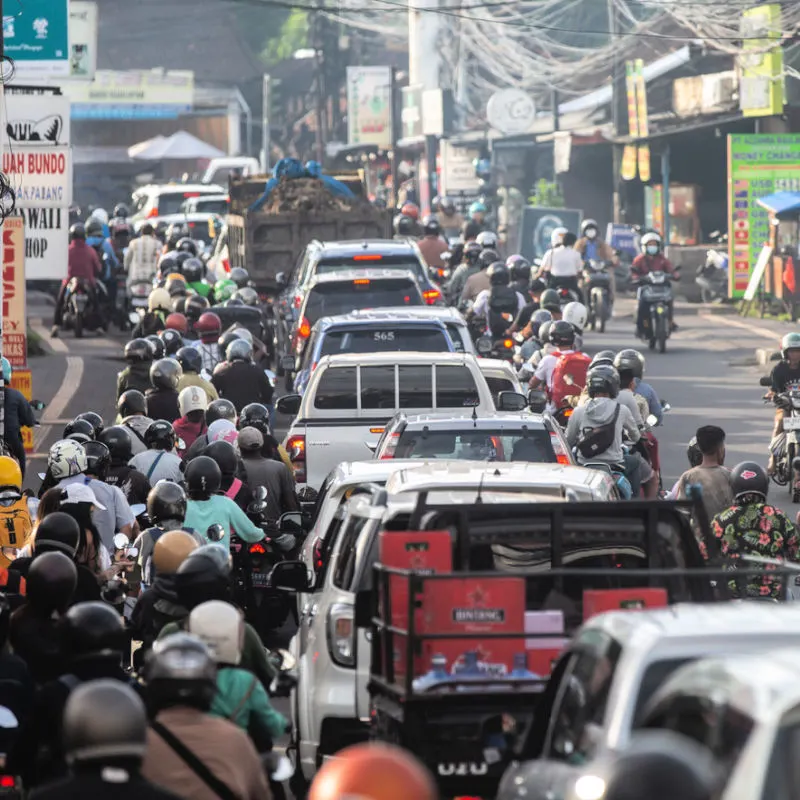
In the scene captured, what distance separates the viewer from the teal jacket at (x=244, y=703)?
6.52 meters

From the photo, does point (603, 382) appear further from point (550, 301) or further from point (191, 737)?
point (191, 737)

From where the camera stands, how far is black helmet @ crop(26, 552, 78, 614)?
736 centimetres

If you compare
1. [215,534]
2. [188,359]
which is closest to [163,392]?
[188,359]

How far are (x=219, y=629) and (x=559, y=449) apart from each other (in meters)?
5.79

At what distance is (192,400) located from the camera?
1480cm

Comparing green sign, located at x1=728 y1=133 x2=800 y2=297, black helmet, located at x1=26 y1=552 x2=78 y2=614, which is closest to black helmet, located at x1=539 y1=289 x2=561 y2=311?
black helmet, located at x1=26 y1=552 x2=78 y2=614

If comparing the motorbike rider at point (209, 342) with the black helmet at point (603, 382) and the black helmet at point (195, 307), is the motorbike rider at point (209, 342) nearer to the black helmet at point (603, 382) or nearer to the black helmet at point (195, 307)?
the black helmet at point (195, 307)

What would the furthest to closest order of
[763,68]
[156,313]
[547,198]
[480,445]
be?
→ [547,198], [763,68], [156,313], [480,445]

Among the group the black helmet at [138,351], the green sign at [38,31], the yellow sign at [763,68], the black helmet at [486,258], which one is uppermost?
the yellow sign at [763,68]

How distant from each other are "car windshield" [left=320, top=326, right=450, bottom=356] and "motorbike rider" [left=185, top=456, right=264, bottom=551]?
6.66 m

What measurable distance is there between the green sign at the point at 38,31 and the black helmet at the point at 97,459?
395 inches

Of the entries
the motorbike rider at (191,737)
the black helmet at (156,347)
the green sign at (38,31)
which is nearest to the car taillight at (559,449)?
the black helmet at (156,347)

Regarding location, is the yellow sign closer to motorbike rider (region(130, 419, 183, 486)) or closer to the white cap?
motorbike rider (region(130, 419, 183, 486))

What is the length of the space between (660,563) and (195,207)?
37.3 metres
